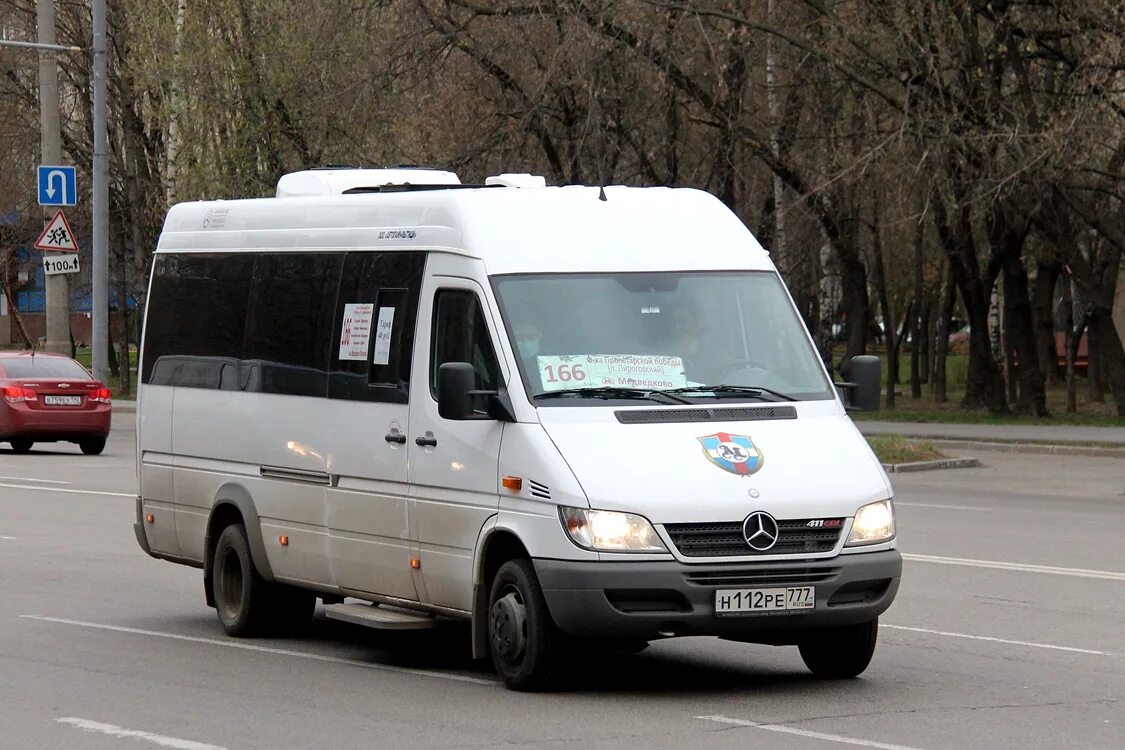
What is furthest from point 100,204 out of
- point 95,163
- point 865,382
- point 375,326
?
point 865,382

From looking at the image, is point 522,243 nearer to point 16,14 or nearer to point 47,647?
point 47,647

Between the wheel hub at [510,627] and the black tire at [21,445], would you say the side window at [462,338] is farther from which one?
the black tire at [21,445]

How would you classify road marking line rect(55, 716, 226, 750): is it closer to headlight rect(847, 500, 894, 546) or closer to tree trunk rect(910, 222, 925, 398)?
headlight rect(847, 500, 894, 546)

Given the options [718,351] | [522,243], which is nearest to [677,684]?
[718,351]

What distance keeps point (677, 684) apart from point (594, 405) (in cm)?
136

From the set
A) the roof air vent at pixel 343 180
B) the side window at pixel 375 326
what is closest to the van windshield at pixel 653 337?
the side window at pixel 375 326

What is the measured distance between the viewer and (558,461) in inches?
337

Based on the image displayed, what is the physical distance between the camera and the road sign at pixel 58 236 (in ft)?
114

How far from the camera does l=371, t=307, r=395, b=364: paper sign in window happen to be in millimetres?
9961

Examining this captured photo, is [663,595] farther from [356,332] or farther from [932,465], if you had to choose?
[932,465]

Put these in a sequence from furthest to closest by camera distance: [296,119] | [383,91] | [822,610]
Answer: [296,119] → [383,91] → [822,610]

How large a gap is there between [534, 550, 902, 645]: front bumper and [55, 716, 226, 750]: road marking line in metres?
1.69

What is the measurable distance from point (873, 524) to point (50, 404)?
21093 mm

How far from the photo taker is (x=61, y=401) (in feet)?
92.0
